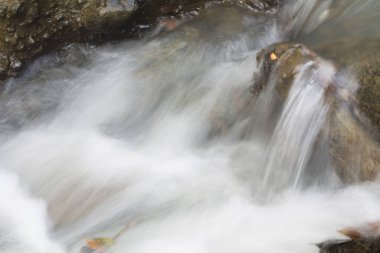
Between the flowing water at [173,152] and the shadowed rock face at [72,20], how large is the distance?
16 cm

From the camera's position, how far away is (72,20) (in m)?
5.56

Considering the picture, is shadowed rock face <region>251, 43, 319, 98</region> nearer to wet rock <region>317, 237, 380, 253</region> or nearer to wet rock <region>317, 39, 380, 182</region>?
wet rock <region>317, 39, 380, 182</region>

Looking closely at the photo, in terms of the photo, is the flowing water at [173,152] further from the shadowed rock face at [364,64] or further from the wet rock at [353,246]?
the shadowed rock face at [364,64]

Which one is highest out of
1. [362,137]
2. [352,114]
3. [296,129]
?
[352,114]

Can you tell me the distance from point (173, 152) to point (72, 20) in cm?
216

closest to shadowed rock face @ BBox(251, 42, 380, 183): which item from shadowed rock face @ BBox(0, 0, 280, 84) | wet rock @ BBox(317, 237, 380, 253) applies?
wet rock @ BBox(317, 237, 380, 253)

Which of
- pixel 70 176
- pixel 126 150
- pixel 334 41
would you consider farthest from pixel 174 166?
pixel 334 41

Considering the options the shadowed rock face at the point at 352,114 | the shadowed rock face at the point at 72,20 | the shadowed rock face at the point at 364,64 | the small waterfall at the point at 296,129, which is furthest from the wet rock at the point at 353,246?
the shadowed rock face at the point at 72,20

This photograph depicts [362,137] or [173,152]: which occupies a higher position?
[362,137]

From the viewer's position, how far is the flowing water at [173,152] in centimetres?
392

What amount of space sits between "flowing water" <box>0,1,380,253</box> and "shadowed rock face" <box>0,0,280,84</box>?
16 centimetres

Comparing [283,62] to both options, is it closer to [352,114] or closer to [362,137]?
[352,114]

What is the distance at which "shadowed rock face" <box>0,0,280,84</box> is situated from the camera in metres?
5.37

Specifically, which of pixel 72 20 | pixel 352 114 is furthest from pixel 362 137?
pixel 72 20
